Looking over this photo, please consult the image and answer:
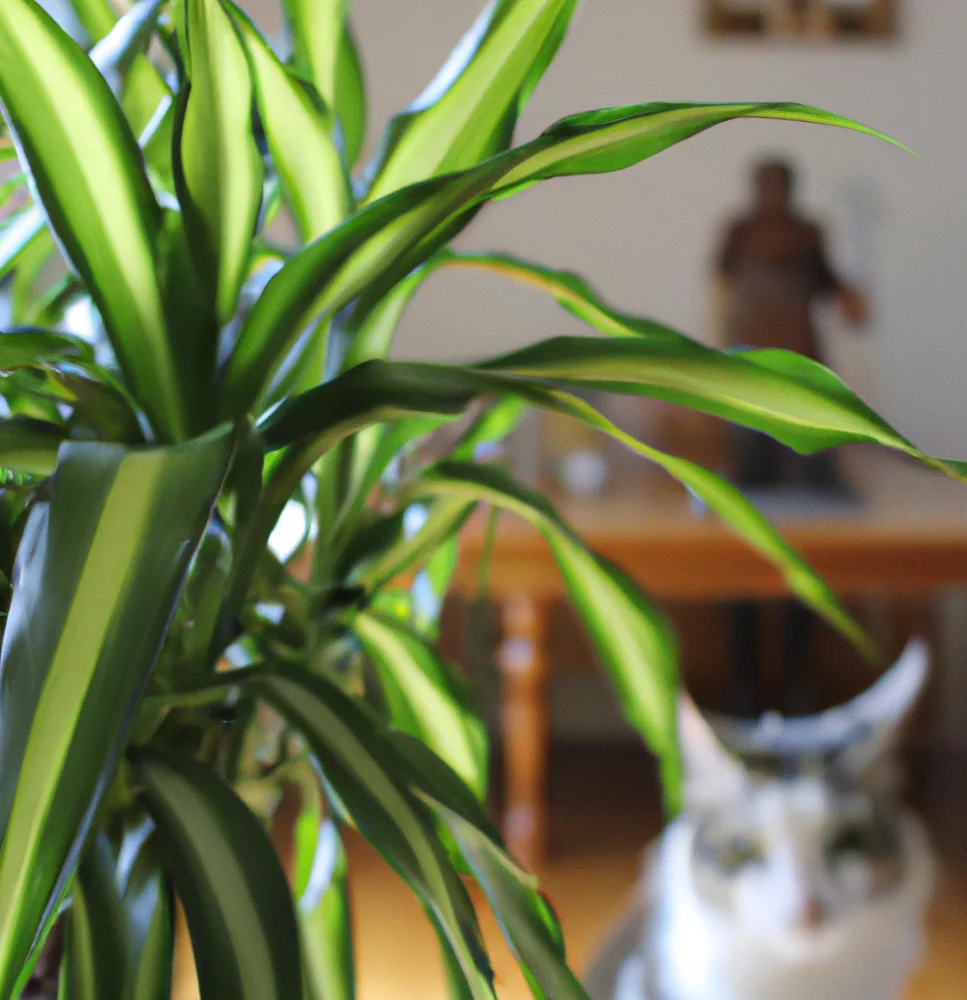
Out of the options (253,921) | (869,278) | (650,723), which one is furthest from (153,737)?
(869,278)

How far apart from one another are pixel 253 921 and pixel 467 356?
1859 mm

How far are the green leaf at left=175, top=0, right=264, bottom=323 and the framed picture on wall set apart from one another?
1882 mm

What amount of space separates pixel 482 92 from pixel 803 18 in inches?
74.7

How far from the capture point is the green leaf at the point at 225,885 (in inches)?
10.3

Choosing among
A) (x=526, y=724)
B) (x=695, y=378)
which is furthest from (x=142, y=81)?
(x=526, y=724)

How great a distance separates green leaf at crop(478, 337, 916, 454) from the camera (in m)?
0.33

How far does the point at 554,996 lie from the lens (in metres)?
0.31

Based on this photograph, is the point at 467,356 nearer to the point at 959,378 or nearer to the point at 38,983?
the point at 959,378

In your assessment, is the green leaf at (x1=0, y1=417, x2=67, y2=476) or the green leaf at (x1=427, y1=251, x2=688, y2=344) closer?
the green leaf at (x1=0, y1=417, x2=67, y2=476)

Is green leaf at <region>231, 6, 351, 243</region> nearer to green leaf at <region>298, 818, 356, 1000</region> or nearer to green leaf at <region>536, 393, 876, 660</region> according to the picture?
green leaf at <region>536, 393, 876, 660</region>

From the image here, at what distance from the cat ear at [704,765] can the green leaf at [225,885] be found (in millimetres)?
630

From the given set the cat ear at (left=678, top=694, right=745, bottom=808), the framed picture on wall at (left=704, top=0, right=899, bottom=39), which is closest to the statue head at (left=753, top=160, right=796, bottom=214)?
the framed picture on wall at (left=704, top=0, right=899, bottom=39)

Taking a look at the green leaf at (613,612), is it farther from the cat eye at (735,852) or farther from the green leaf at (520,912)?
the cat eye at (735,852)

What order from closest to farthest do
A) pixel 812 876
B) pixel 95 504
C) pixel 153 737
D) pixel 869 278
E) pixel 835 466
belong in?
pixel 95 504 → pixel 153 737 → pixel 812 876 → pixel 835 466 → pixel 869 278
